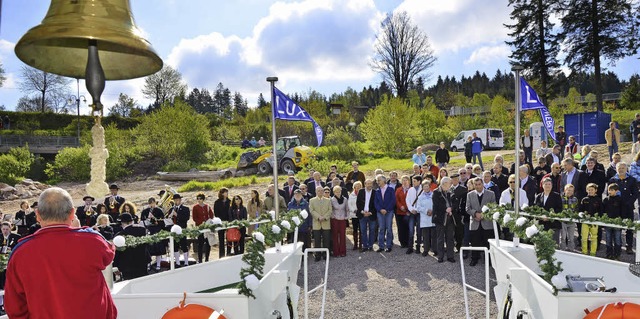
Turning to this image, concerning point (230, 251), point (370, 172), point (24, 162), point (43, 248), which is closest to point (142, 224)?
point (230, 251)

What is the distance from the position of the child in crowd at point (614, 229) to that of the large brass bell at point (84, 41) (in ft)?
31.5

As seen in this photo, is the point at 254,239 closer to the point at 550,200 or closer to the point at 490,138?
the point at 550,200

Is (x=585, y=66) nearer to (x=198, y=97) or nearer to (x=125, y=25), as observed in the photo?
(x=125, y=25)

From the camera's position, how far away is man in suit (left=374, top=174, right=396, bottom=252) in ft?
37.0

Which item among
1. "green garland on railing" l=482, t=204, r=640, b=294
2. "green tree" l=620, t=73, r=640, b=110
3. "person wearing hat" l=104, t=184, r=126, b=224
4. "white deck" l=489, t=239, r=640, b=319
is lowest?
"white deck" l=489, t=239, r=640, b=319

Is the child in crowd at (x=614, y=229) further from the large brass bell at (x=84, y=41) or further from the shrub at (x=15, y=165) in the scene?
the shrub at (x=15, y=165)

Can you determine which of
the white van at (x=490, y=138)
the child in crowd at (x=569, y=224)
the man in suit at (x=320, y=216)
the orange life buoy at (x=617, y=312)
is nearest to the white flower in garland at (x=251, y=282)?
the orange life buoy at (x=617, y=312)

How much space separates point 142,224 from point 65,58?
803cm

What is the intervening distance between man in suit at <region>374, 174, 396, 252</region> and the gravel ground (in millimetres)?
290

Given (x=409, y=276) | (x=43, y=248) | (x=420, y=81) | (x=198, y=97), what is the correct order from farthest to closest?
(x=198, y=97) < (x=420, y=81) < (x=409, y=276) < (x=43, y=248)

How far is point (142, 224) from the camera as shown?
10.5 m

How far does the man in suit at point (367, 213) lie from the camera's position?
1146 centimetres

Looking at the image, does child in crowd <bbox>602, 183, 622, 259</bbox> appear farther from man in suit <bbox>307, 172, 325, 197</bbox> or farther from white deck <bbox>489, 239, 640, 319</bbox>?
man in suit <bbox>307, 172, 325, 197</bbox>

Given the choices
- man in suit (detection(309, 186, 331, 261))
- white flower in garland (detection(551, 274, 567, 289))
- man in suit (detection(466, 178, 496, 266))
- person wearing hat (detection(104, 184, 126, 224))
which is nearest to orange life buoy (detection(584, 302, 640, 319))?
white flower in garland (detection(551, 274, 567, 289))
